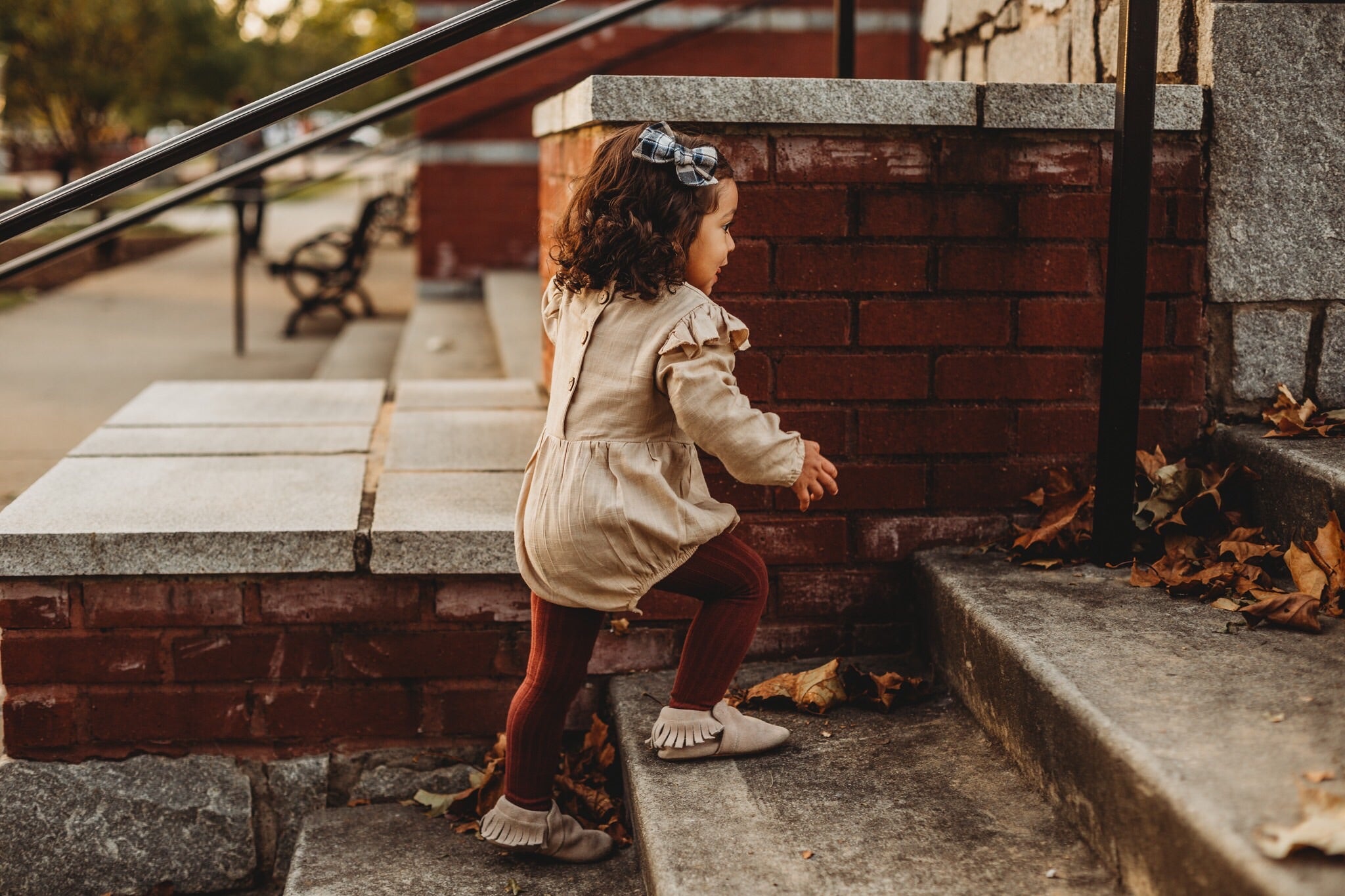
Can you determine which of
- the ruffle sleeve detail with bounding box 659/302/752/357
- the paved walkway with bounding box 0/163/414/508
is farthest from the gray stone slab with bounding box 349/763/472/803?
the paved walkway with bounding box 0/163/414/508

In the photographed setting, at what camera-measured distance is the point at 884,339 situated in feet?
8.70

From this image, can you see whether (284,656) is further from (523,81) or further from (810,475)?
(523,81)

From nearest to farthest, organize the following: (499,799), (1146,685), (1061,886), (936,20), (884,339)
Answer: (1061,886) < (1146,685) < (499,799) < (884,339) < (936,20)

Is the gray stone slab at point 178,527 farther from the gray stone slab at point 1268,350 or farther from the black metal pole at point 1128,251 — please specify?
the gray stone slab at point 1268,350

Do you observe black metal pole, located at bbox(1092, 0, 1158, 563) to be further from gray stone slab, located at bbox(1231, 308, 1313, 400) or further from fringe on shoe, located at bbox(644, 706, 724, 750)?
fringe on shoe, located at bbox(644, 706, 724, 750)

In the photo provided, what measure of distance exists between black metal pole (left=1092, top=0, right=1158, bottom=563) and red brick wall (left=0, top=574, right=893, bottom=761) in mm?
586

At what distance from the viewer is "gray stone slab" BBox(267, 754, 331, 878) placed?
8.83 ft

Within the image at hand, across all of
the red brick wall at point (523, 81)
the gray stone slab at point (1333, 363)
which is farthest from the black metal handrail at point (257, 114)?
the red brick wall at point (523, 81)

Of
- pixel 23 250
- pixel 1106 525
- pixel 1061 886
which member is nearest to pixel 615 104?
pixel 1106 525

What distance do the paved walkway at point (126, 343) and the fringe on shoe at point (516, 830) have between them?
3.50m

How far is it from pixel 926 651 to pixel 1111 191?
1.01m

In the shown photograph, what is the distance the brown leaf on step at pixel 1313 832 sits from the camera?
4.60 feet

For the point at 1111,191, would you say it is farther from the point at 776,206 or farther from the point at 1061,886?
the point at 1061,886

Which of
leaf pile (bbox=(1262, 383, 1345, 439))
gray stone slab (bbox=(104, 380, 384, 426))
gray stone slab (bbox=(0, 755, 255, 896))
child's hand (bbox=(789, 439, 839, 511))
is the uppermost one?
leaf pile (bbox=(1262, 383, 1345, 439))
